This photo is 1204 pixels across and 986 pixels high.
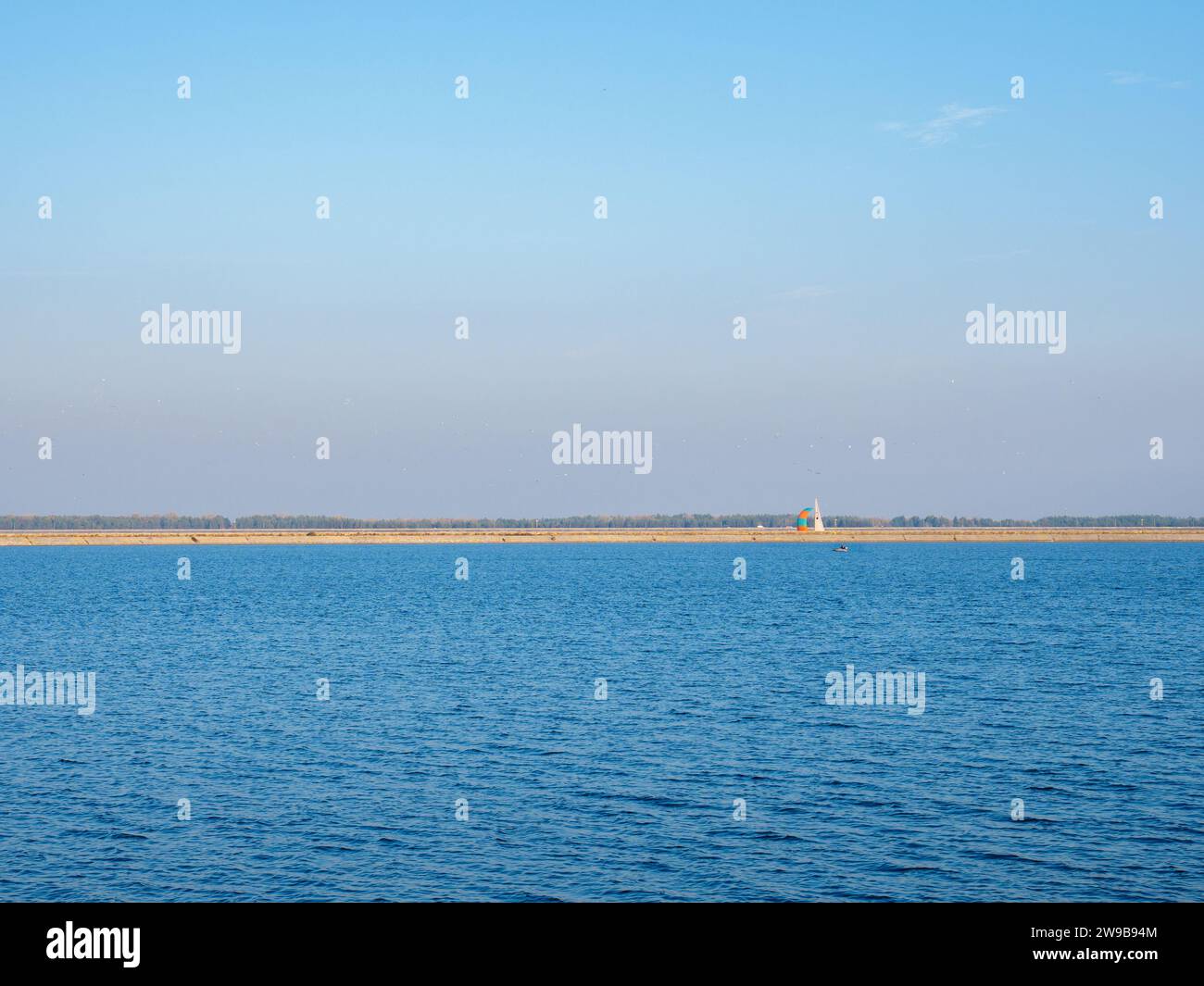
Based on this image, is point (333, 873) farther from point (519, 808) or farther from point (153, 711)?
point (153, 711)

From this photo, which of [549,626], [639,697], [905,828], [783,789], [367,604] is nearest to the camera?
[905,828]

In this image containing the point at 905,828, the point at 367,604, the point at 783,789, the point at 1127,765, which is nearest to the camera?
the point at 905,828

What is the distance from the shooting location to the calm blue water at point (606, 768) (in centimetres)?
2878

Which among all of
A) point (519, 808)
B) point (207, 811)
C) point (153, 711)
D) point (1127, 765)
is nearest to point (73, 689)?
point (153, 711)

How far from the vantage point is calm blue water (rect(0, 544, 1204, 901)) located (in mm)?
28781

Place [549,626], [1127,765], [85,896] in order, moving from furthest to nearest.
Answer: [549,626] → [1127,765] → [85,896]

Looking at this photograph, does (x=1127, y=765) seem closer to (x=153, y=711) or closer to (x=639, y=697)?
(x=639, y=697)

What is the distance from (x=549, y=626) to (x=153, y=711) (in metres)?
47.1

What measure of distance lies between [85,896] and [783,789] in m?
21.1

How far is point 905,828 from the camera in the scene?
32656 millimetres

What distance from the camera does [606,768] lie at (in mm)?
40781

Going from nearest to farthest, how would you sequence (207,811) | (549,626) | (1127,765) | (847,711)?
(207,811), (1127,765), (847,711), (549,626)

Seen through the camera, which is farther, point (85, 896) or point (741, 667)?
point (741, 667)

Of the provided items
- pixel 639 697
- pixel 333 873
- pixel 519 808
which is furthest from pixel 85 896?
pixel 639 697
